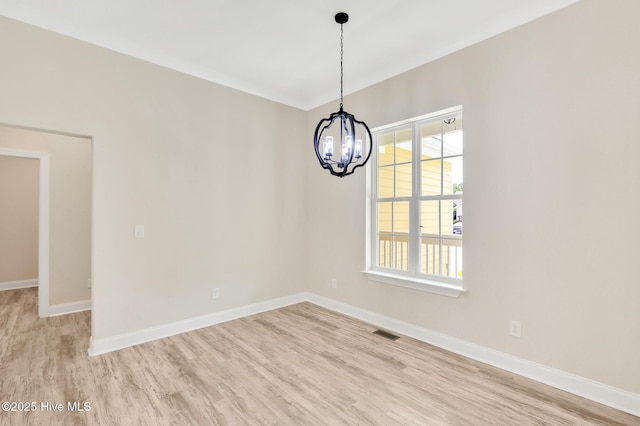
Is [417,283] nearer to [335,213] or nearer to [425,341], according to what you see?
[425,341]

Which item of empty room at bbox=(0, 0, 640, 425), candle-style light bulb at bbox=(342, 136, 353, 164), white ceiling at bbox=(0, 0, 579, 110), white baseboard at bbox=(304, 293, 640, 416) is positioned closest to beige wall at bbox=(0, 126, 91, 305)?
empty room at bbox=(0, 0, 640, 425)

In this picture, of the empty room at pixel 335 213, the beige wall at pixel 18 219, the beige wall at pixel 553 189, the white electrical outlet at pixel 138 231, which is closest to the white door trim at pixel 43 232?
the empty room at pixel 335 213

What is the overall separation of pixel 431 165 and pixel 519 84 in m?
1.08

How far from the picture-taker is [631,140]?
83.0 inches

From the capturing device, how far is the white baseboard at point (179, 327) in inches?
118

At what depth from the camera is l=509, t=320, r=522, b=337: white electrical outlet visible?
261 cm

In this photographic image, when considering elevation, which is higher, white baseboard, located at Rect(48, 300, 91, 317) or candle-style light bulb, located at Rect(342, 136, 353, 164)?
candle-style light bulb, located at Rect(342, 136, 353, 164)

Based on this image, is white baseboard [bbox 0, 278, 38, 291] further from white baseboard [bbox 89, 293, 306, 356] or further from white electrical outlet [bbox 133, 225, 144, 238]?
white electrical outlet [bbox 133, 225, 144, 238]

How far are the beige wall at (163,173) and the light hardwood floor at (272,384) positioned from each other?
1.74ft

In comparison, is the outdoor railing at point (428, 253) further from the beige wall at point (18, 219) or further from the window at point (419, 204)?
the beige wall at point (18, 219)

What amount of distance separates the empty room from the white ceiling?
21 millimetres

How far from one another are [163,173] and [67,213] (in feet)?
6.33

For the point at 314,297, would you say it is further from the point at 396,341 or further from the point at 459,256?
the point at 459,256

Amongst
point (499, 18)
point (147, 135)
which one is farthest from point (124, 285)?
point (499, 18)
